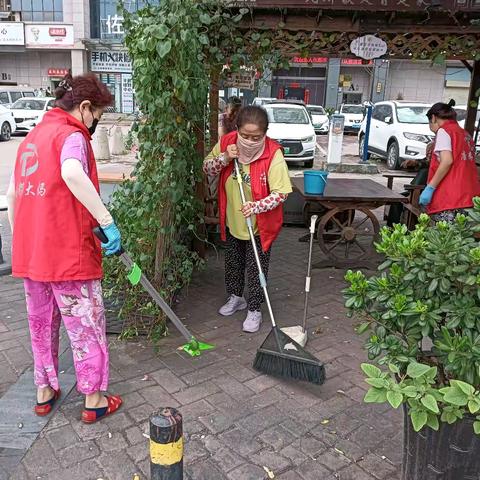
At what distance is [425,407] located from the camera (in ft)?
5.86

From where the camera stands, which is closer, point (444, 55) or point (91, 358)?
point (91, 358)

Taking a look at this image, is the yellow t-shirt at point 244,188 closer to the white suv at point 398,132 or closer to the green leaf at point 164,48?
the green leaf at point 164,48

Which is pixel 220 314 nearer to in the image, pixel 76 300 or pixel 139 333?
pixel 139 333

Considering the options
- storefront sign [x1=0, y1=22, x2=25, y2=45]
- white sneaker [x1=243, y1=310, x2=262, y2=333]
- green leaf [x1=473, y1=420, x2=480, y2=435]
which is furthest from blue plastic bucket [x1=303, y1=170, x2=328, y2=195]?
storefront sign [x1=0, y1=22, x2=25, y2=45]

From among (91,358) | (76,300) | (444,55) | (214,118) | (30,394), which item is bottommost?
(30,394)

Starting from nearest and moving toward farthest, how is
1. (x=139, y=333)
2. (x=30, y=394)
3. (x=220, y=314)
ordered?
(x=30, y=394), (x=139, y=333), (x=220, y=314)

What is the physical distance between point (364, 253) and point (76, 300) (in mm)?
3834

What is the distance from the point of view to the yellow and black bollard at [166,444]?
1851 millimetres

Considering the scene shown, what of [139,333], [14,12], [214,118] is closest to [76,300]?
[139,333]

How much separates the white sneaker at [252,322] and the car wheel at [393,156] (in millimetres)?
10434

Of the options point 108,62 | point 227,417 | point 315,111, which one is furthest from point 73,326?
point 108,62

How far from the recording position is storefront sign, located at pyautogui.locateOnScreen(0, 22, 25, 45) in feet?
104

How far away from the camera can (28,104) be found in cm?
1956

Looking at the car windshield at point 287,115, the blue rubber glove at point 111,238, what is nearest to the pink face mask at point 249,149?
the blue rubber glove at point 111,238
